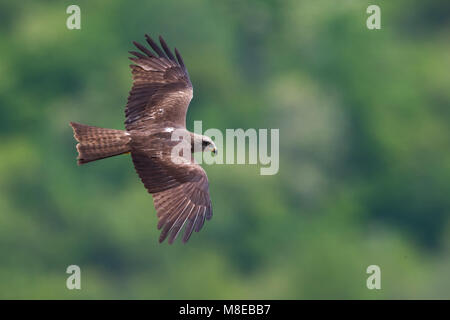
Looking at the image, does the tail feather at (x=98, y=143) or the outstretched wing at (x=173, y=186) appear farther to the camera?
the tail feather at (x=98, y=143)

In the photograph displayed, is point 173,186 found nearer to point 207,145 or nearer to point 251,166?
point 207,145

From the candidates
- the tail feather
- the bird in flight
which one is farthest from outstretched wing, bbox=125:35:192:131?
the tail feather

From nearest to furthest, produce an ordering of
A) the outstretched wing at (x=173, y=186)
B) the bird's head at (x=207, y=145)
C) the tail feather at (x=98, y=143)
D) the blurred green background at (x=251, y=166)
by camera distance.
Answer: the outstretched wing at (x=173, y=186), the tail feather at (x=98, y=143), the bird's head at (x=207, y=145), the blurred green background at (x=251, y=166)

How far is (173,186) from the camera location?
18.3 m

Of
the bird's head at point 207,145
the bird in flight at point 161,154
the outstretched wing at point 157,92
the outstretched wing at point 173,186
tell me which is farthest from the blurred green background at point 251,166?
the outstretched wing at point 173,186

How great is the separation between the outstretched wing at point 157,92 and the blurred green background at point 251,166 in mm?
20947

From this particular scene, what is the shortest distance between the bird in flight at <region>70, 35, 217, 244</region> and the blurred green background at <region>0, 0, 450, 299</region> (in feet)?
70.2

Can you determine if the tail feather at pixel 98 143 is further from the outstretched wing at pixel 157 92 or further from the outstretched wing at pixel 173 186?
the outstretched wing at pixel 157 92

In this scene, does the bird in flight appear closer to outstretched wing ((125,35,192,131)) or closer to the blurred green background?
outstretched wing ((125,35,192,131))

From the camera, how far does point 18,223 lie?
48.2 metres

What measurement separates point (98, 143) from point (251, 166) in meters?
32.5

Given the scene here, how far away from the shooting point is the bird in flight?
1812 centimetres

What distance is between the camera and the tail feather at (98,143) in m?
18.2

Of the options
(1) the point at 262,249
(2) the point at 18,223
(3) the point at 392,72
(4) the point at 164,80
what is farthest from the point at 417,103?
(4) the point at 164,80
